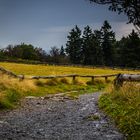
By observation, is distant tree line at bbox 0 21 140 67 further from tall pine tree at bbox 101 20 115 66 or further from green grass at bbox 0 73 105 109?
green grass at bbox 0 73 105 109

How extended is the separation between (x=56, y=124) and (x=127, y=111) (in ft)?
7.10

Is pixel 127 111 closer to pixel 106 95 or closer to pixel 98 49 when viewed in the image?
pixel 106 95

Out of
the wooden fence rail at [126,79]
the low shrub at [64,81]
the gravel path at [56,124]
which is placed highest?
the wooden fence rail at [126,79]

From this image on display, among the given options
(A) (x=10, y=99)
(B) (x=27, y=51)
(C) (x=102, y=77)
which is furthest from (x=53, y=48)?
(A) (x=10, y=99)

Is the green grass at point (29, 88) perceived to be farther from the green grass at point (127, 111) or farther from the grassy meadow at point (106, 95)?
the green grass at point (127, 111)

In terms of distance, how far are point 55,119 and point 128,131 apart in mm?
4115

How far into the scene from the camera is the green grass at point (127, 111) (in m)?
12.1

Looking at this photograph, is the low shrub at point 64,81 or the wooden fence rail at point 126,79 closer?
the wooden fence rail at point 126,79

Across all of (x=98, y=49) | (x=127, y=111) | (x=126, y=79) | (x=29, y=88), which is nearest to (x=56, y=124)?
(x=127, y=111)

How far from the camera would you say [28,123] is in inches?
582

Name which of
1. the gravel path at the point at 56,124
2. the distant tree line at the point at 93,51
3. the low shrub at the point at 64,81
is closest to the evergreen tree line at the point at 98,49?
the distant tree line at the point at 93,51

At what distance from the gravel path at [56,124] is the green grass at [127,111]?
0.25 metres

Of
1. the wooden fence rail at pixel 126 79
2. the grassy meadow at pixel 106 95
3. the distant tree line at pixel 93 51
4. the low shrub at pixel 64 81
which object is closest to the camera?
the grassy meadow at pixel 106 95

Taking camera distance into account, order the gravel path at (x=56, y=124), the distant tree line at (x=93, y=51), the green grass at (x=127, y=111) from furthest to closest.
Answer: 1. the distant tree line at (x=93, y=51)
2. the gravel path at (x=56, y=124)
3. the green grass at (x=127, y=111)
